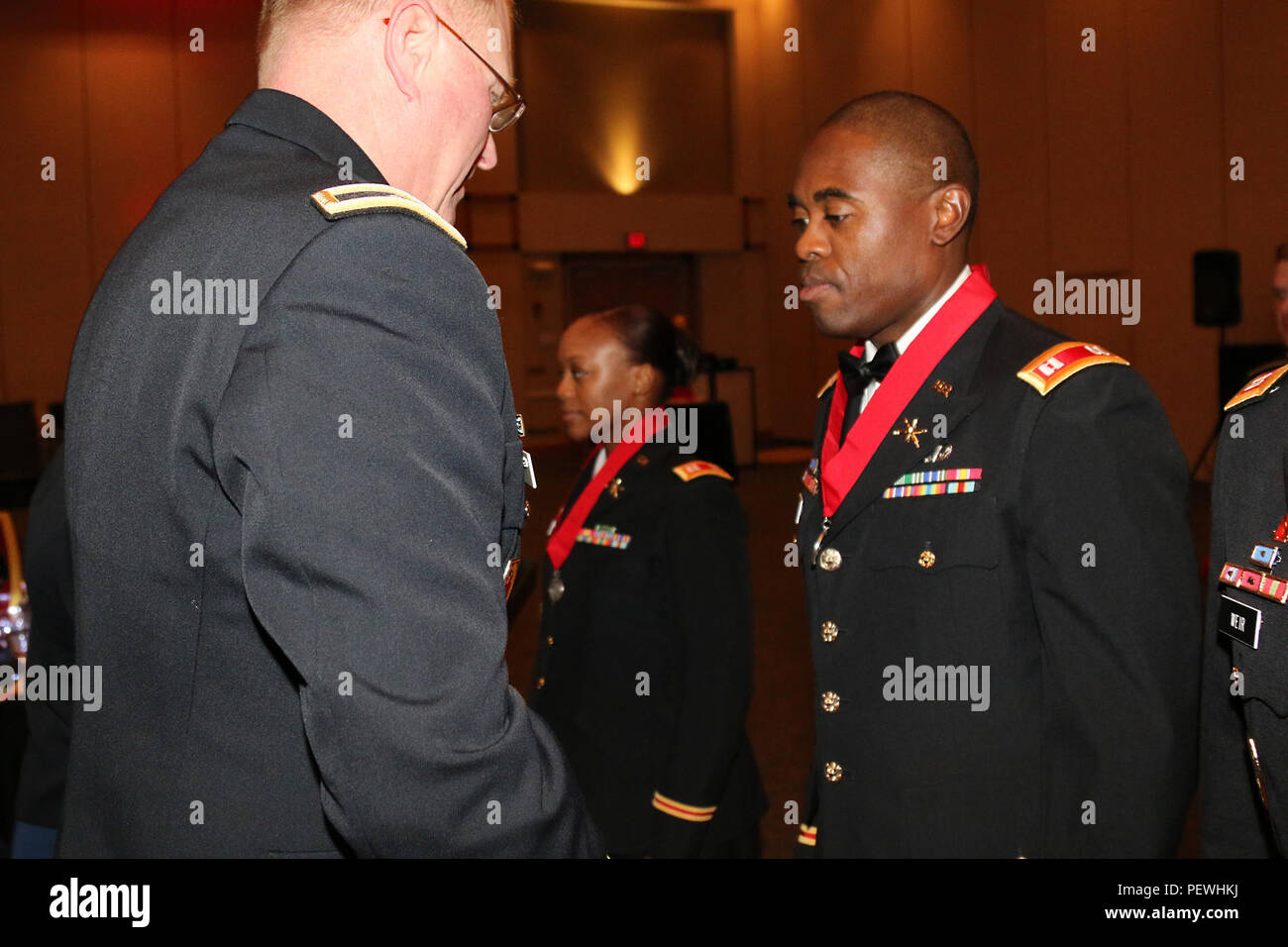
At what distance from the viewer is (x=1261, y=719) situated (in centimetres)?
141

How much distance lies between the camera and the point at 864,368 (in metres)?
1.82

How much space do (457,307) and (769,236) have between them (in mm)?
15035

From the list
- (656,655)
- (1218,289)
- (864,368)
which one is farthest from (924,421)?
(1218,289)

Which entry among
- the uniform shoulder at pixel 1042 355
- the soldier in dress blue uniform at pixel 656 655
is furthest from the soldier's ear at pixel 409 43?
the soldier in dress blue uniform at pixel 656 655

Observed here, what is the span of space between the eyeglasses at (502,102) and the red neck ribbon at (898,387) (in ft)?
2.65

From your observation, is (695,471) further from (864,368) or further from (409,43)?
(409,43)

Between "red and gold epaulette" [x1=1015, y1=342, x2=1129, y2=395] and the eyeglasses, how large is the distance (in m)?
0.83

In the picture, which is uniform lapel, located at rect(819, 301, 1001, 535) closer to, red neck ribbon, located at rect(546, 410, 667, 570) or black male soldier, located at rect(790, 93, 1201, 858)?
black male soldier, located at rect(790, 93, 1201, 858)

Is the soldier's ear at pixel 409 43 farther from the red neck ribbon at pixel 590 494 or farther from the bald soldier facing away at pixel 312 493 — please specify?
the red neck ribbon at pixel 590 494

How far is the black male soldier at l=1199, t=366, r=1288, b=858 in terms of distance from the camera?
1.39 meters

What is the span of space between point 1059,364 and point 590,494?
123 cm

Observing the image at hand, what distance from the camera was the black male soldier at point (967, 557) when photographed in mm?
1430

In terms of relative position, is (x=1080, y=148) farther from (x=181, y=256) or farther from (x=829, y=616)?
(x=181, y=256)
